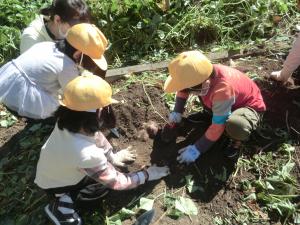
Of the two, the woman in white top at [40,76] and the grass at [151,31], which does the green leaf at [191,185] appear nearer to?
the grass at [151,31]

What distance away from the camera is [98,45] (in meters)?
2.96

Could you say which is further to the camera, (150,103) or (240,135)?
(150,103)

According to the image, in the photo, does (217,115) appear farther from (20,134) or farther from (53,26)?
(20,134)

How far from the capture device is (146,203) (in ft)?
9.64

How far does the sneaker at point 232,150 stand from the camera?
315cm

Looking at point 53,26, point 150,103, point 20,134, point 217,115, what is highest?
point 53,26

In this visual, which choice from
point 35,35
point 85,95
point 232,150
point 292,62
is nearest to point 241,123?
point 232,150

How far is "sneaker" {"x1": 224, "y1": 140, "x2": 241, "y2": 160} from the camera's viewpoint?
3146mm

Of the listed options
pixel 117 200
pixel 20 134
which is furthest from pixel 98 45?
pixel 20 134

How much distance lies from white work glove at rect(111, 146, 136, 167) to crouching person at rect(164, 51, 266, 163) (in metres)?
0.37

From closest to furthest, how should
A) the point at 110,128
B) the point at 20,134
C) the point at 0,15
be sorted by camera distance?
the point at 110,128
the point at 20,134
the point at 0,15

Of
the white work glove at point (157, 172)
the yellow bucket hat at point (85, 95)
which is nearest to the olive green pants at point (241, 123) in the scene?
the white work glove at point (157, 172)

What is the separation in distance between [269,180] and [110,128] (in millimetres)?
1272

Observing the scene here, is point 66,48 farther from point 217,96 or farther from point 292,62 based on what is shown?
point 292,62
